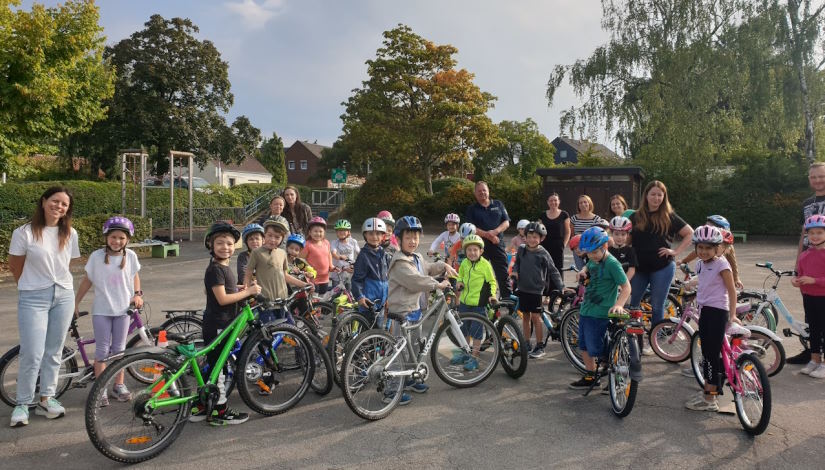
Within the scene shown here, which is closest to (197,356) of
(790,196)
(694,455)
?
(694,455)

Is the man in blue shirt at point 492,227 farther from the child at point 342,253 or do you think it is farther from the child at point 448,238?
the child at point 342,253

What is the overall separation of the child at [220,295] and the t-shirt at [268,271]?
83cm

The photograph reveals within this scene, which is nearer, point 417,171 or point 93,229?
point 93,229

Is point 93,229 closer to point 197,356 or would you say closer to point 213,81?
point 197,356

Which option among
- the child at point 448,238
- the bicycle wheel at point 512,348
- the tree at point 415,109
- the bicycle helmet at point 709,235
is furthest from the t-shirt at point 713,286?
the tree at point 415,109

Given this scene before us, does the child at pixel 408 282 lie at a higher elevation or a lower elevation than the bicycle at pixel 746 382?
higher

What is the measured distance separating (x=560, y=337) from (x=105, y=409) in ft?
14.2

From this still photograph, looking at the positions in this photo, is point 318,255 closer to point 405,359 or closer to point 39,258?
point 405,359

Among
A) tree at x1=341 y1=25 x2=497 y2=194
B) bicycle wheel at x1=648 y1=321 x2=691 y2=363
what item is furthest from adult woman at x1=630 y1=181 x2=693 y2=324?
tree at x1=341 y1=25 x2=497 y2=194

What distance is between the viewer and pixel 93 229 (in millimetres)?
15773

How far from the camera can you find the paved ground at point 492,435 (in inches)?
145

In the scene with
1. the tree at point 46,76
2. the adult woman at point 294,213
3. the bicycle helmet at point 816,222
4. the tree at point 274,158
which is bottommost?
the bicycle helmet at point 816,222

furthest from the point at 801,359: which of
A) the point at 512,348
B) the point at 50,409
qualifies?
the point at 50,409

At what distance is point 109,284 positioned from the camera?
4527mm
